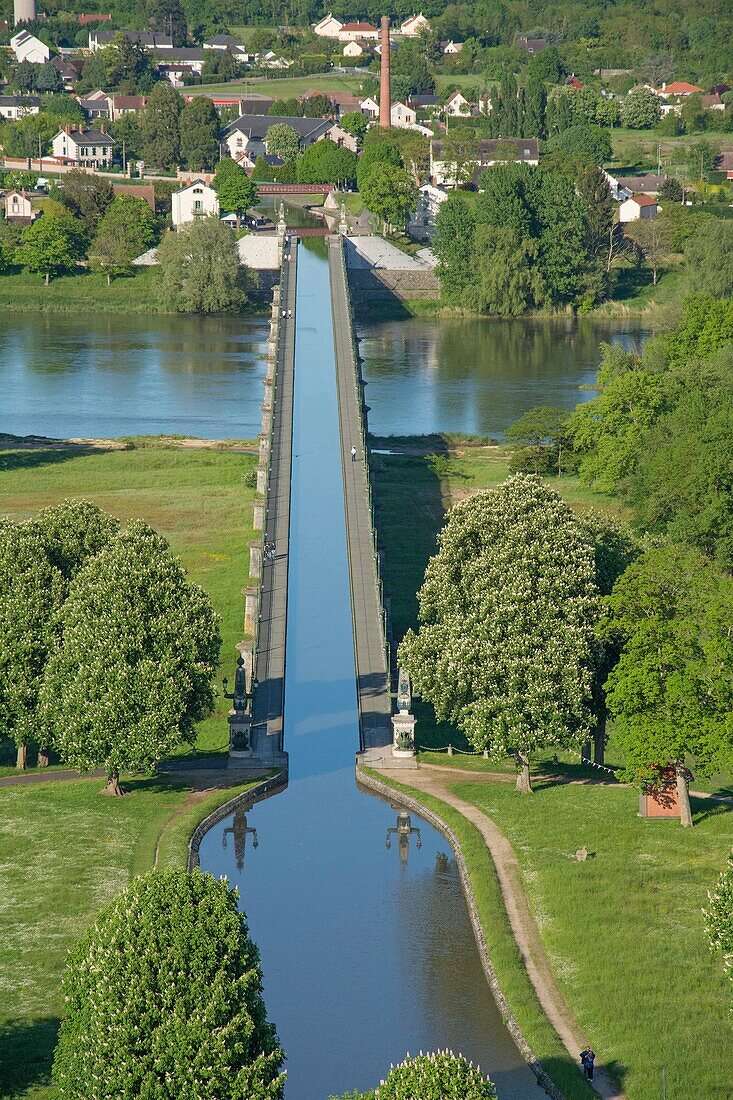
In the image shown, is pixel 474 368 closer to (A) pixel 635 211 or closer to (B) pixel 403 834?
(A) pixel 635 211

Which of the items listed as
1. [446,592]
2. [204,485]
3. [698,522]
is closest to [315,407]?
[204,485]

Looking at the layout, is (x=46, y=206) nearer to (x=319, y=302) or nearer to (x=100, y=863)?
(x=319, y=302)

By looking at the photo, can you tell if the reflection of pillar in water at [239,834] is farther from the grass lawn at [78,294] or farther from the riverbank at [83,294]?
the grass lawn at [78,294]

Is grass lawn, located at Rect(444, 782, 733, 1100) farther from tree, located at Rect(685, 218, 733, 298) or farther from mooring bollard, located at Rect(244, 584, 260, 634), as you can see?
tree, located at Rect(685, 218, 733, 298)

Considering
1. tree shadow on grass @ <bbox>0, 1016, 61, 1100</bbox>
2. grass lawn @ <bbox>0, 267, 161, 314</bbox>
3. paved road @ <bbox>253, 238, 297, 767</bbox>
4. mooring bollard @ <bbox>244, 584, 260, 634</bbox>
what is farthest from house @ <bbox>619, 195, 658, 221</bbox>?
tree shadow on grass @ <bbox>0, 1016, 61, 1100</bbox>

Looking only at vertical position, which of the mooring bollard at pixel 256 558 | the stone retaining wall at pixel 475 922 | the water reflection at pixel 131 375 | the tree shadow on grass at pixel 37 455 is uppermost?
the water reflection at pixel 131 375

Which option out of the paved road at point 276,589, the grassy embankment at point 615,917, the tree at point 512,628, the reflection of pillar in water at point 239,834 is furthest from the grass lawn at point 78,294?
the reflection of pillar in water at point 239,834

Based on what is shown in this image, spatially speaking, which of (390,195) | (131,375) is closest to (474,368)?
(131,375)
